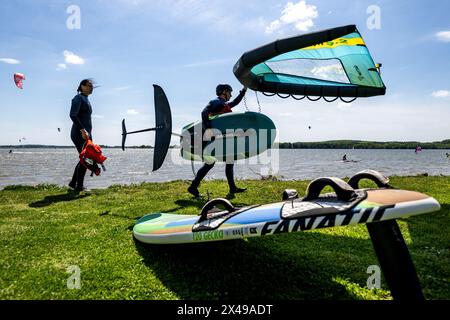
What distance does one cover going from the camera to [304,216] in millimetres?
2670

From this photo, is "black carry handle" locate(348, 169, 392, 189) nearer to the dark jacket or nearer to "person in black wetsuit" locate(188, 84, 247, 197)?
"person in black wetsuit" locate(188, 84, 247, 197)

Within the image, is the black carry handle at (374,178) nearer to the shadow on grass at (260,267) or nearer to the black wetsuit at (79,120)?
the shadow on grass at (260,267)

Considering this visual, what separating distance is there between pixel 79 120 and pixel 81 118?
0.53 feet

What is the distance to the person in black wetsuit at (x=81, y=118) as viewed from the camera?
925 cm

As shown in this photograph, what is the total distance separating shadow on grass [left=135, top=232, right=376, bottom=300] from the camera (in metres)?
3.27

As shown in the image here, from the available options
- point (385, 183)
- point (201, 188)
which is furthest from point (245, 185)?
point (385, 183)

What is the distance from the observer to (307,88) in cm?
962

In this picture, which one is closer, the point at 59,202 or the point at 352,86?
the point at 59,202

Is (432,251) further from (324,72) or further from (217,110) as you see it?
(324,72)

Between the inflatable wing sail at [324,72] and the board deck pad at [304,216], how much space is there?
198 inches

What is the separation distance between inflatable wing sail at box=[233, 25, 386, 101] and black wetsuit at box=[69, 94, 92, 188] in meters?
4.92
